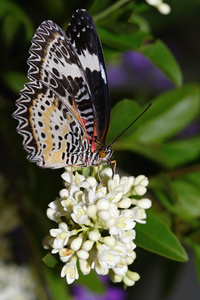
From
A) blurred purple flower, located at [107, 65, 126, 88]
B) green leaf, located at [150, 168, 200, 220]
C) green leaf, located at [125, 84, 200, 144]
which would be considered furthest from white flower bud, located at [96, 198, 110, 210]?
blurred purple flower, located at [107, 65, 126, 88]

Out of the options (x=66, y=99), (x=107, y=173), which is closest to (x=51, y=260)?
(x=107, y=173)

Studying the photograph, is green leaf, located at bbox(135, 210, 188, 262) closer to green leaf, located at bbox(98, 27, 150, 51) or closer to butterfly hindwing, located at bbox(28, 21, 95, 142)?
butterfly hindwing, located at bbox(28, 21, 95, 142)

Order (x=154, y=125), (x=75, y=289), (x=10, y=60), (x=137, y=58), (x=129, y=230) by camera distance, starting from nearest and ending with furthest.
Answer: (x=129, y=230) → (x=10, y=60) → (x=154, y=125) → (x=75, y=289) → (x=137, y=58)

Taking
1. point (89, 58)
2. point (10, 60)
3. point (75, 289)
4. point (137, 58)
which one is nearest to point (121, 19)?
point (89, 58)

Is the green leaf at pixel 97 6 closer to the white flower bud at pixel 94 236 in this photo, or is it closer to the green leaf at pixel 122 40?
the green leaf at pixel 122 40

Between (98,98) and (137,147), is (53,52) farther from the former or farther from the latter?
(137,147)

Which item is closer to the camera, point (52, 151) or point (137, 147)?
point (52, 151)
